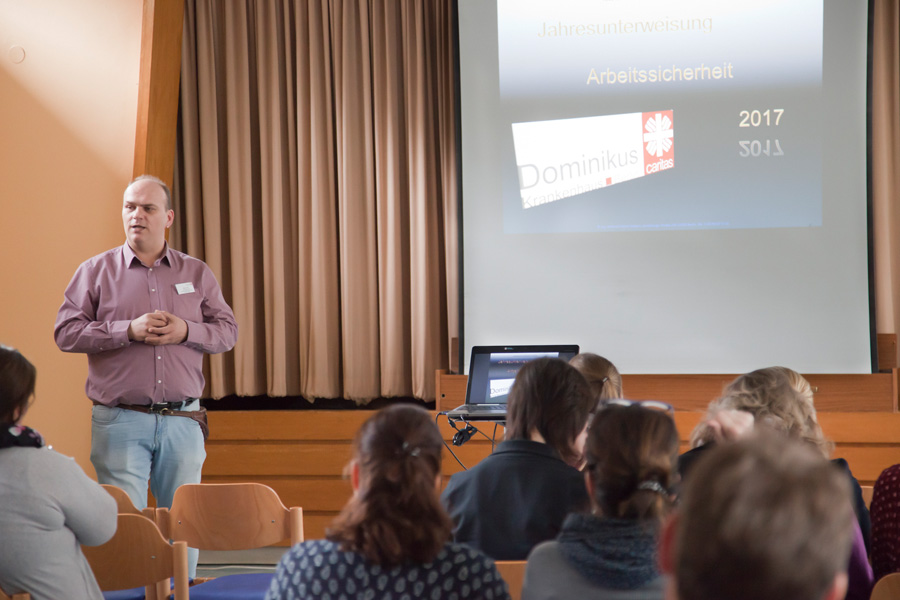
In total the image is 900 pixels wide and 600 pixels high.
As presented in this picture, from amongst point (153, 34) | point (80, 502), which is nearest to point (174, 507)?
point (80, 502)

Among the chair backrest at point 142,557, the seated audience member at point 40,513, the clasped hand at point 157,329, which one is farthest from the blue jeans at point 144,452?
the seated audience member at point 40,513

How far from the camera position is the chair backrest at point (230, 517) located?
2.09 metres

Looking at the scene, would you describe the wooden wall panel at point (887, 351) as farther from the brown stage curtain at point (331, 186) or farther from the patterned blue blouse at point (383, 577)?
the patterned blue blouse at point (383, 577)

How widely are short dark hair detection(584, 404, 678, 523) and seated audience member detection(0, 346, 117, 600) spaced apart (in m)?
1.07

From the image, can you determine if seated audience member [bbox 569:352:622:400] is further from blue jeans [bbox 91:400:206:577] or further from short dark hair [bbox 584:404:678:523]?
blue jeans [bbox 91:400:206:577]

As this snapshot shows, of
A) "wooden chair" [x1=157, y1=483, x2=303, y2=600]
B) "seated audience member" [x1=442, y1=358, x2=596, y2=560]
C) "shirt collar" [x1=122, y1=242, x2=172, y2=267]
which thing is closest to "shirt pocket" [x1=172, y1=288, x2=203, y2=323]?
"shirt collar" [x1=122, y1=242, x2=172, y2=267]

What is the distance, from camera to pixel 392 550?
1.17 m

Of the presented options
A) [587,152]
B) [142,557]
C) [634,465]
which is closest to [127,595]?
[142,557]

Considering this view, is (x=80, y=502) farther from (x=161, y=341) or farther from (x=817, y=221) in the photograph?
(x=817, y=221)

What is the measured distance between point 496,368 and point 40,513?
6.78 ft

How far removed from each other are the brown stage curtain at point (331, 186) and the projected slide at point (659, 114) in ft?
1.60

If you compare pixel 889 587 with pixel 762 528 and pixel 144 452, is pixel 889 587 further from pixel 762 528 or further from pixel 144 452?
pixel 144 452

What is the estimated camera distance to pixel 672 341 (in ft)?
13.4

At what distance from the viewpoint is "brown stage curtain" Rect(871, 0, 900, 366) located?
405cm
